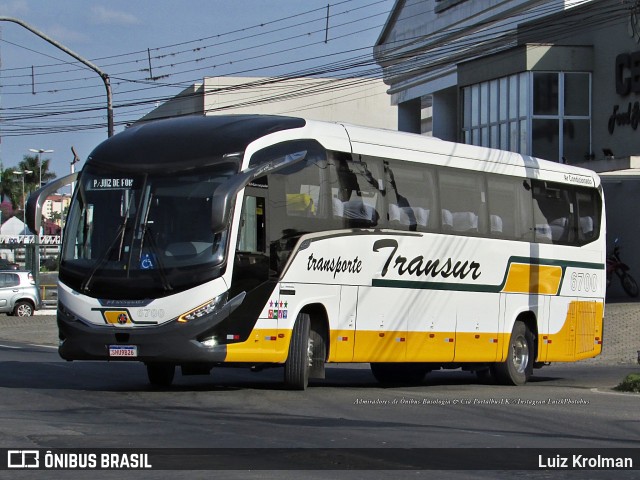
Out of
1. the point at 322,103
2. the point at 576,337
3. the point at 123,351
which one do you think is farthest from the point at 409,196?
the point at 322,103

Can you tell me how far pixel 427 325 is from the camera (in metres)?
18.5

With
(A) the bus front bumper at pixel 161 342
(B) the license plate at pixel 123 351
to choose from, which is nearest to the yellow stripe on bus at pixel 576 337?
(A) the bus front bumper at pixel 161 342

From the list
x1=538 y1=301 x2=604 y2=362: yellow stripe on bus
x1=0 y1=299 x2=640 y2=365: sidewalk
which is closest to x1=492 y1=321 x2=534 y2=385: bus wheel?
x1=538 y1=301 x2=604 y2=362: yellow stripe on bus

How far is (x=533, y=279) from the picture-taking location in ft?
68.2

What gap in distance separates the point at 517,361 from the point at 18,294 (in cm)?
2644

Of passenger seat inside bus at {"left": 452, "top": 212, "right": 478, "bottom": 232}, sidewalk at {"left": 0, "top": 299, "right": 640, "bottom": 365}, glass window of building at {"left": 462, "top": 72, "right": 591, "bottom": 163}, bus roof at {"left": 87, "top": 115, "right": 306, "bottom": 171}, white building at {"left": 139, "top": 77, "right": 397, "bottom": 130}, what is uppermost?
white building at {"left": 139, "top": 77, "right": 397, "bottom": 130}

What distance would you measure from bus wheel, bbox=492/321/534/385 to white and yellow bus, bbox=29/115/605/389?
37 millimetres

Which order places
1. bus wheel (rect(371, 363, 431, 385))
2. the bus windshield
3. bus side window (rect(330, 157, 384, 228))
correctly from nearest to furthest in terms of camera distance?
the bus windshield → bus side window (rect(330, 157, 384, 228)) → bus wheel (rect(371, 363, 431, 385))

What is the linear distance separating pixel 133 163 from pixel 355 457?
23.0ft

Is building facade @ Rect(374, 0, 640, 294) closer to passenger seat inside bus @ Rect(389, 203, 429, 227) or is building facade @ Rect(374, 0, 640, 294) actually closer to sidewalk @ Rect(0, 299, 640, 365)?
sidewalk @ Rect(0, 299, 640, 365)

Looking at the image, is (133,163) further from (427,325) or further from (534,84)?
(534,84)

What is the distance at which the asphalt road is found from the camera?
34.7 feet

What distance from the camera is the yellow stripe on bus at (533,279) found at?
797 inches

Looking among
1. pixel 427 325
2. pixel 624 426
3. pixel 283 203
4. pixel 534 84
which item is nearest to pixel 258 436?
pixel 624 426
